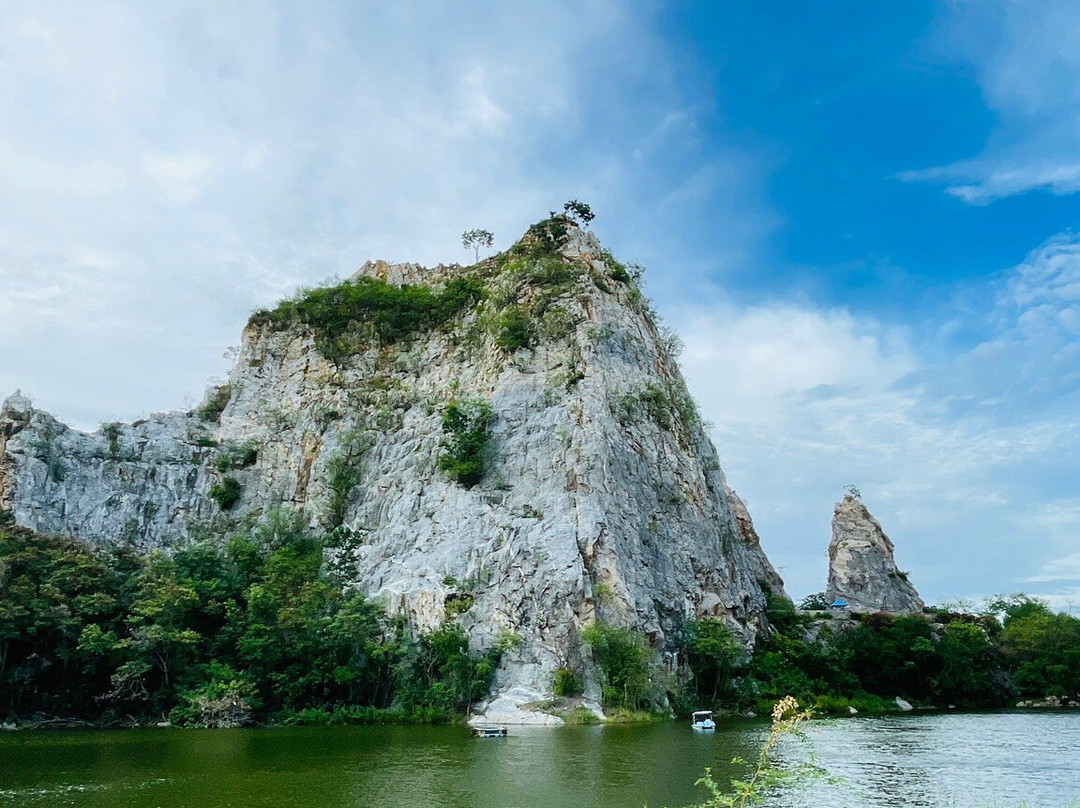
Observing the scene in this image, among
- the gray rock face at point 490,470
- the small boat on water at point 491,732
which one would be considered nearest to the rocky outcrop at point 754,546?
the gray rock face at point 490,470

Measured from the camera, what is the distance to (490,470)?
1917 inches

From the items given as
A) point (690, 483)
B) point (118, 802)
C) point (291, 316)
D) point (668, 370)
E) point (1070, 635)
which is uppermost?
point (291, 316)

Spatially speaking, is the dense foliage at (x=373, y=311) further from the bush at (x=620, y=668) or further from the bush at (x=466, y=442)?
the bush at (x=620, y=668)

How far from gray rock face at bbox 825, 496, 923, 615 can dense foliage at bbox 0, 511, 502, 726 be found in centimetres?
5114

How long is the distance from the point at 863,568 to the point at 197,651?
6257 centimetres

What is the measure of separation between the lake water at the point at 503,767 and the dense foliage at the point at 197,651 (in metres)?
4.47

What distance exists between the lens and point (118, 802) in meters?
16.2

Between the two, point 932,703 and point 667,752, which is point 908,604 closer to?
point 932,703

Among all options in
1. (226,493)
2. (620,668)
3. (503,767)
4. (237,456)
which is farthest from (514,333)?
(503,767)

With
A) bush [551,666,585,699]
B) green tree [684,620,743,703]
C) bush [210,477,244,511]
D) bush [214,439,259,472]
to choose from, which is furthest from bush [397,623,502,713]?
bush [214,439,259,472]

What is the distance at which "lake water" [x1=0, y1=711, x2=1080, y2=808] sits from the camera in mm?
16562

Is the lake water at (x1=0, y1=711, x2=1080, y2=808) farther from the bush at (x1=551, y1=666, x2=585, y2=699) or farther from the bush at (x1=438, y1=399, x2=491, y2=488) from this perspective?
the bush at (x1=438, y1=399, x2=491, y2=488)

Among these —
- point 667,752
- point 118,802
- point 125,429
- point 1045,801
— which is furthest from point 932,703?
point 125,429

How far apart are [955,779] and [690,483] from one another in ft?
104
